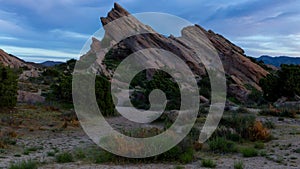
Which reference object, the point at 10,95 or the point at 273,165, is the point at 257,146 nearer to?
the point at 273,165

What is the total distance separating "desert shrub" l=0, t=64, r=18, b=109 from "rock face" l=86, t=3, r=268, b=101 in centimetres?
2369

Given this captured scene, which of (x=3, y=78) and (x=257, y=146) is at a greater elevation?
(x=3, y=78)

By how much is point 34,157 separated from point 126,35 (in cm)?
5104

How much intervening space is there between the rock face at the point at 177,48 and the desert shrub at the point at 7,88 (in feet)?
77.7

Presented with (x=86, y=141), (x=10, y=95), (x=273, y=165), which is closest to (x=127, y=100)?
(x=10, y=95)

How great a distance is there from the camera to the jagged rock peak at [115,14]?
6706 cm

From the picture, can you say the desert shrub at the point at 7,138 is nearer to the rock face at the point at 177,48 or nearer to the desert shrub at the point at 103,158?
the desert shrub at the point at 103,158

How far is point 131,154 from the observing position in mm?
9500

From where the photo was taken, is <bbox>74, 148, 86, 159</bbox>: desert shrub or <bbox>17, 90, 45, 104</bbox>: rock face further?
<bbox>17, 90, 45, 104</bbox>: rock face

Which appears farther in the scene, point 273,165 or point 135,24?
point 135,24

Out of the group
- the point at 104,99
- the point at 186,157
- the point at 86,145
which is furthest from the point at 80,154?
the point at 104,99

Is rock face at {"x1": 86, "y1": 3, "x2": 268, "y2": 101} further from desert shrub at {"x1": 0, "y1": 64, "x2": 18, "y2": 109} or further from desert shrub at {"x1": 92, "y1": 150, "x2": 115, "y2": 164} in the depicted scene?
desert shrub at {"x1": 92, "y1": 150, "x2": 115, "y2": 164}

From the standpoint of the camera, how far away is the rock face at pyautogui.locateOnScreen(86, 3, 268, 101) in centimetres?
5197

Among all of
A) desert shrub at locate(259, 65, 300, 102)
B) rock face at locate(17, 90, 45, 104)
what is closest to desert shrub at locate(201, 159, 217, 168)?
rock face at locate(17, 90, 45, 104)
